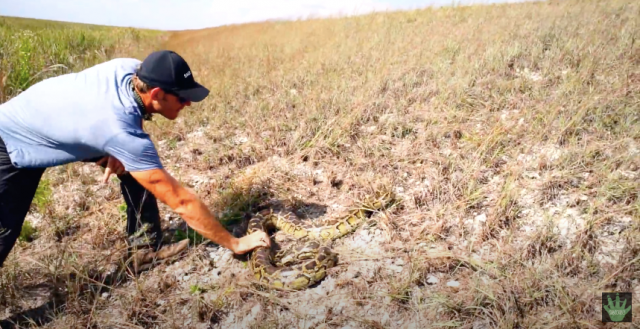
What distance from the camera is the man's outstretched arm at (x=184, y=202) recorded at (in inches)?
119

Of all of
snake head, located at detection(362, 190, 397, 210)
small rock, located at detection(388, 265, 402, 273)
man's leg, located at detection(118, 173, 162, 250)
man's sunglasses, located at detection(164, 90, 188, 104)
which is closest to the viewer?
man's sunglasses, located at detection(164, 90, 188, 104)

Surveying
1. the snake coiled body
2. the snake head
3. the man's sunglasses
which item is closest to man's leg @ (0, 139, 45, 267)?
the man's sunglasses

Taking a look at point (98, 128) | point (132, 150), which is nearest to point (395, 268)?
point (132, 150)

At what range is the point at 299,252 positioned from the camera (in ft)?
12.9

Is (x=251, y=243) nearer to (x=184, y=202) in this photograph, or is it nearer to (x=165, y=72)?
(x=184, y=202)

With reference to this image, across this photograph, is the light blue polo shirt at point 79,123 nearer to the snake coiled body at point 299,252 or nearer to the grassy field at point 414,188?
the grassy field at point 414,188

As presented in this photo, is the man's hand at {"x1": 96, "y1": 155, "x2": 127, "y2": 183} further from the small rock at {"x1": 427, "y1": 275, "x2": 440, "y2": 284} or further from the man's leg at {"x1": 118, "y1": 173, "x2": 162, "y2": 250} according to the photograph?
the small rock at {"x1": 427, "y1": 275, "x2": 440, "y2": 284}

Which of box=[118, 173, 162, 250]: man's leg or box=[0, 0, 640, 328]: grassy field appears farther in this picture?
box=[118, 173, 162, 250]: man's leg

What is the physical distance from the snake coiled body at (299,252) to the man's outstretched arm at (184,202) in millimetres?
331

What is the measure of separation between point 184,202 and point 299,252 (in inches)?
50.5

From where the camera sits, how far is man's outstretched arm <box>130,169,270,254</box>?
9.88ft

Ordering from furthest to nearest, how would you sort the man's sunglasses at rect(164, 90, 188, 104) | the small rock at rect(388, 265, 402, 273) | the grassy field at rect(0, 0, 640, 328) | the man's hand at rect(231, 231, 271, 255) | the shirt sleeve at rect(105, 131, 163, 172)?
the man's hand at rect(231, 231, 271, 255)
the small rock at rect(388, 265, 402, 273)
the man's sunglasses at rect(164, 90, 188, 104)
the grassy field at rect(0, 0, 640, 328)
the shirt sleeve at rect(105, 131, 163, 172)

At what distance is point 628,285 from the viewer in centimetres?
293

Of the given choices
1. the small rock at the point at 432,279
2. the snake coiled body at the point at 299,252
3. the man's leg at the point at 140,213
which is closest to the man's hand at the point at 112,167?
the man's leg at the point at 140,213
